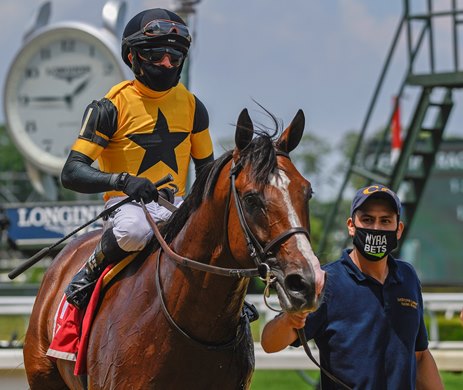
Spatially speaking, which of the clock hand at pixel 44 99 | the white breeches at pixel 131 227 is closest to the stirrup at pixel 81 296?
the white breeches at pixel 131 227

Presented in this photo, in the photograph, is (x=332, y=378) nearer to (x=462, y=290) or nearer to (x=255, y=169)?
(x=255, y=169)

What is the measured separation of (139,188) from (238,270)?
0.76 metres

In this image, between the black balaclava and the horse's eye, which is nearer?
the horse's eye

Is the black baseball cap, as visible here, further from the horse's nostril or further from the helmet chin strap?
the helmet chin strap

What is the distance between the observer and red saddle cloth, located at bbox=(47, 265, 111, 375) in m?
5.22

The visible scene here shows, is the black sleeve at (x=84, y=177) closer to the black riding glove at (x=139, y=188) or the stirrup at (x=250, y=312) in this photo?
the black riding glove at (x=139, y=188)

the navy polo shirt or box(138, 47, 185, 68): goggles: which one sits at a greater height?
box(138, 47, 185, 68): goggles

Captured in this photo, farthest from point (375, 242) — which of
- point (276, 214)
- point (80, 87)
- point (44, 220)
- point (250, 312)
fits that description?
point (80, 87)

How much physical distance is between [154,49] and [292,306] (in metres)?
1.88

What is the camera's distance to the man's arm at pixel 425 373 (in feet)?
15.7

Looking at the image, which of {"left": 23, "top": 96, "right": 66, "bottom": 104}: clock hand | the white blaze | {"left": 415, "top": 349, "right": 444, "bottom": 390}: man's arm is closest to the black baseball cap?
the white blaze

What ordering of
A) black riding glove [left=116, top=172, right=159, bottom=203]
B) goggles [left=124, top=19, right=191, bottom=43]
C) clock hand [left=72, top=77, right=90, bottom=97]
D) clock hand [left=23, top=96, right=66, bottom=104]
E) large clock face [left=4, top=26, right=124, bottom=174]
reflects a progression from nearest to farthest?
1. black riding glove [left=116, top=172, right=159, bottom=203]
2. goggles [left=124, top=19, right=191, bottom=43]
3. large clock face [left=4, top=26, right=124, bottom=174]
4. clock hand [left=72, top=77, right=90, bottom=97]
5. clock hand [left=23, top=96, right=66, bottom=104]

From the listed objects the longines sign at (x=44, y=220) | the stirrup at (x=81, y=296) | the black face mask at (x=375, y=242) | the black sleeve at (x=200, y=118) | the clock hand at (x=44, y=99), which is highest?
the black sleeve at (x=200, y=118)

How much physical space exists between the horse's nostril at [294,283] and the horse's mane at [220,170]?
1.46 feet
